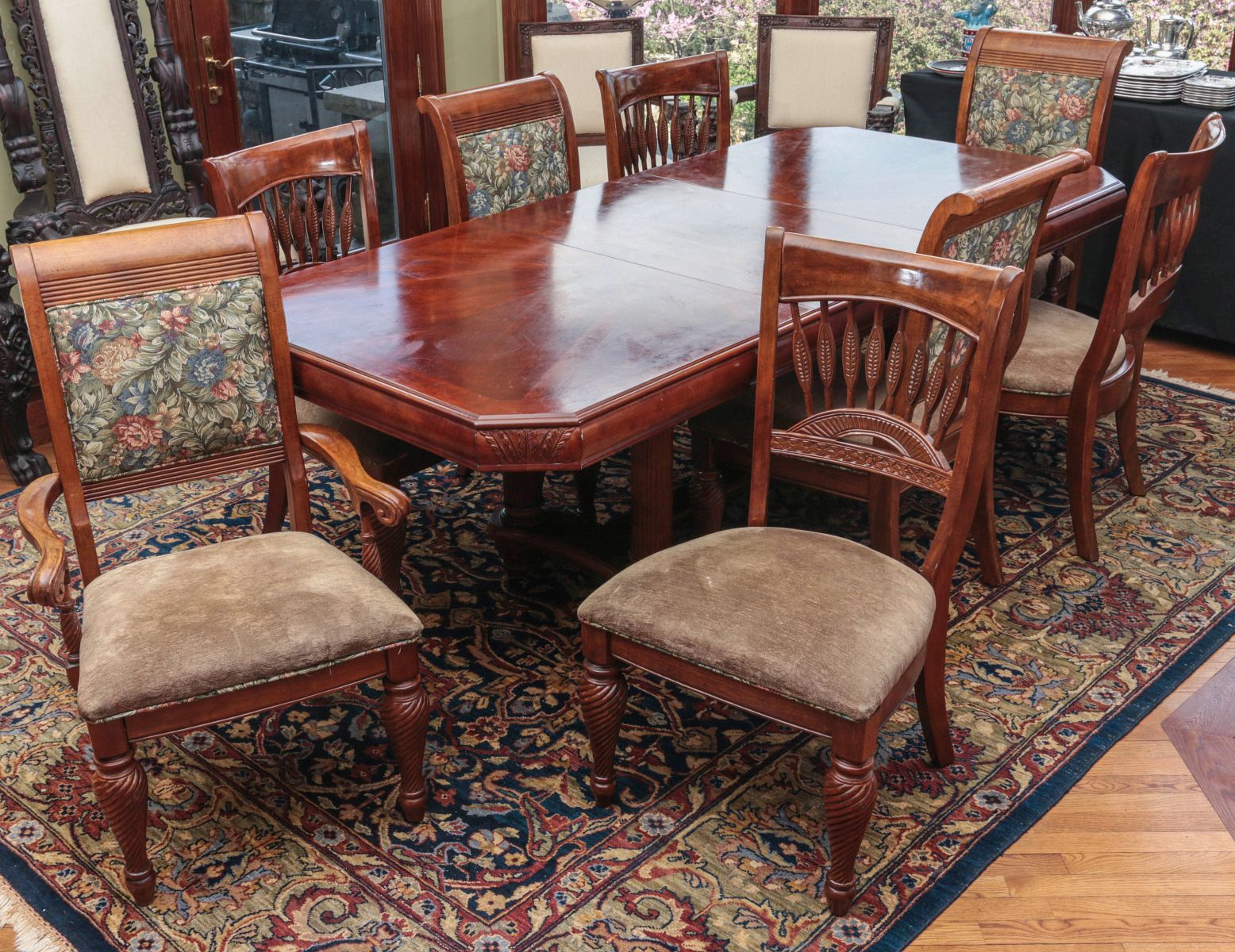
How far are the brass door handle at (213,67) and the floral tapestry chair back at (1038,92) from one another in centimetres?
232

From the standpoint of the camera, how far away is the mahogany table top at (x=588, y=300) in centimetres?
199

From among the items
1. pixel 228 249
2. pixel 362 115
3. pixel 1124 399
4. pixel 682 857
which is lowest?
pixel 682 857

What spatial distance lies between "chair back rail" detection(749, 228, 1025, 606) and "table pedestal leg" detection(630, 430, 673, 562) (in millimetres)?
229

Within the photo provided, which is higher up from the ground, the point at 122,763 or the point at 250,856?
the point at 122,763

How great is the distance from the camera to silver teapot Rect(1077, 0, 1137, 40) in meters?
4.39

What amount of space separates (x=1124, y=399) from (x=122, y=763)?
7.75 feet

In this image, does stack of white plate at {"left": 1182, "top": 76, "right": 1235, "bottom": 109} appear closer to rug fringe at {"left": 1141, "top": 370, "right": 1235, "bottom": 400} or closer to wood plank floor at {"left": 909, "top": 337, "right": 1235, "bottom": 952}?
rug fringe at {"left": 1141, "top": 370, "right": 1235, "bottom": 400}

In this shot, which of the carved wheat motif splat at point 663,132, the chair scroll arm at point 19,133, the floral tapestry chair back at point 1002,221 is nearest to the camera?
the floral tapestry chair back at point 1002,221

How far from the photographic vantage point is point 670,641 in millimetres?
1925

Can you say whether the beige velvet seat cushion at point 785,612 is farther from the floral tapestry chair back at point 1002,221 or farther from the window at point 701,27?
the window at point 701,27

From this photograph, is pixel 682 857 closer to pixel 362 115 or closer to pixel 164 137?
pixel 164 137

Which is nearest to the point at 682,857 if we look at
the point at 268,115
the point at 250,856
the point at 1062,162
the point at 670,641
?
the point at 670,641

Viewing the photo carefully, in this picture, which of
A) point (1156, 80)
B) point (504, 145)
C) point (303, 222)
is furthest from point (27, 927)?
point (1156, 80)

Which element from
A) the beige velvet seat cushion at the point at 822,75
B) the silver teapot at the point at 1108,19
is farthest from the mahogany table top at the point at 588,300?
the silver teapot at the point at 1108,19
